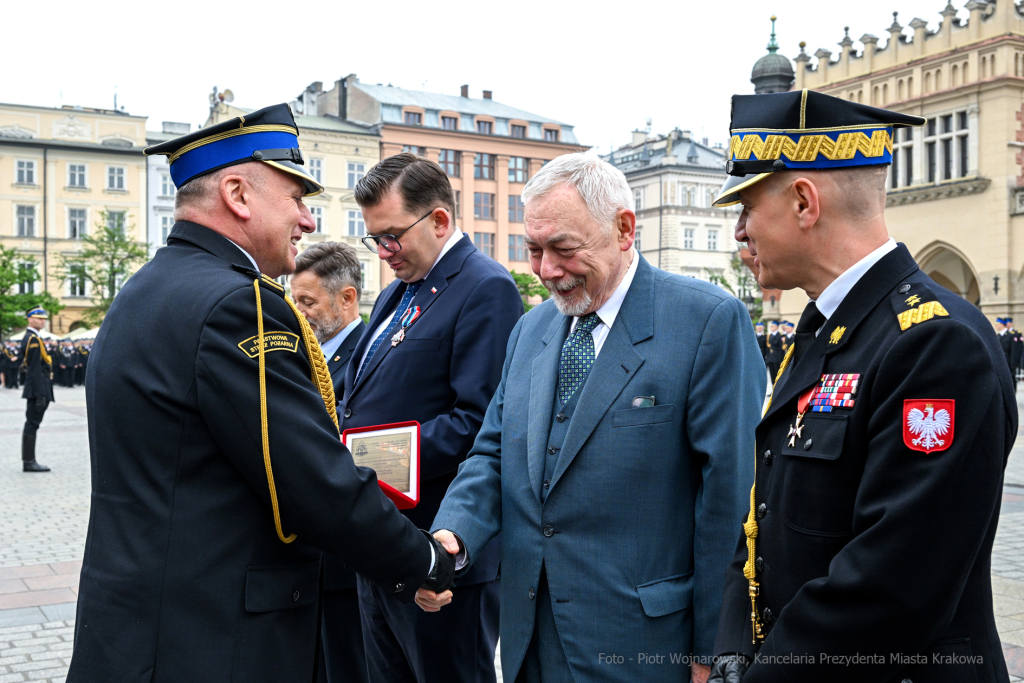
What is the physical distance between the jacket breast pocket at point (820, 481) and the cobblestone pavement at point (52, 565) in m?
1.63

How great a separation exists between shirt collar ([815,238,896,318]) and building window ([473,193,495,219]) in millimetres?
64375

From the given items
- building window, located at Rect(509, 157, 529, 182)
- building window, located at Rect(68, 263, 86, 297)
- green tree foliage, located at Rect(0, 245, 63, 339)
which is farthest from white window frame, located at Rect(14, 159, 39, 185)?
building window, located at Rect(509, 157, 529, 182)

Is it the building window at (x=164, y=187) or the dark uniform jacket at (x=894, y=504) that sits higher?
the building window at (x=164, y=187)

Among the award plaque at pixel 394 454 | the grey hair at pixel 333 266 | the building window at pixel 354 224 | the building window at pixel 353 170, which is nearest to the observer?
the award plaque at pixel 394 454

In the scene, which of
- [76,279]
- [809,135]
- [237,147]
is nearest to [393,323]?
[237,147]

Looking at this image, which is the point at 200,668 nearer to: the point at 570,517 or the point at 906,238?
the point at 570,517

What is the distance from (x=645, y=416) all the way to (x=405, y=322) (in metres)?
1.47

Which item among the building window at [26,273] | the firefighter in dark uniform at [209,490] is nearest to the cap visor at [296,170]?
the firefighter in dark uniform at [209,490]

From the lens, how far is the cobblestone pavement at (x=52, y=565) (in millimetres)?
5223

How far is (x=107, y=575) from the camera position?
2.42m

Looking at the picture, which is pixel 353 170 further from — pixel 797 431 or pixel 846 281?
pixel 797 431

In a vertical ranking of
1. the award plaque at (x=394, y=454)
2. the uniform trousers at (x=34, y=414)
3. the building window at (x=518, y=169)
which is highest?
the building window at (x=518, y=169)

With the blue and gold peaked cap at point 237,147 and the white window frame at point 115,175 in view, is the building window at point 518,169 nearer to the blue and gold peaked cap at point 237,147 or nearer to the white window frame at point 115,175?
the white window frame at point 115,175

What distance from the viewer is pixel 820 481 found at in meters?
2.05
